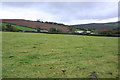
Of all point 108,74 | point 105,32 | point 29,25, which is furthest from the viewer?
point 29,25

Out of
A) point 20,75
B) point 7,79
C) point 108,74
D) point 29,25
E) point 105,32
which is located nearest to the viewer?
point 7,79

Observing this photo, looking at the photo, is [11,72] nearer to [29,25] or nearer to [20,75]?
[20,75]

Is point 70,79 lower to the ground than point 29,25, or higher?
lower

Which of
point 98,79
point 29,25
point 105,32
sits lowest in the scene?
point 98,79

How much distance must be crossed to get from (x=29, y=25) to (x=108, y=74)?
5565cm

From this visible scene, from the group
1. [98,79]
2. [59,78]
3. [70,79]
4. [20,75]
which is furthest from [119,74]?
[20,75]

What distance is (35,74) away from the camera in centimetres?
302

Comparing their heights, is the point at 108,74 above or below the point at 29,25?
below

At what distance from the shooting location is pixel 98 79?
2.78 meters

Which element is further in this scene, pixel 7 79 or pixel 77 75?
pixel 77 75

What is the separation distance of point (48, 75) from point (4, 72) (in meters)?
1.41

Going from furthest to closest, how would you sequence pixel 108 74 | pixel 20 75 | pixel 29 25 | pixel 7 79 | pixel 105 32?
1. pixel 29 25
2. pixel 105 32
3. pixel 108 74
4. pixel 20 75
5. pixel 7 79

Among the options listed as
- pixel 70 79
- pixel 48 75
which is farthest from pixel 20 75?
pixel 70 79

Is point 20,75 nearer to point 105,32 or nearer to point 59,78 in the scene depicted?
point 59,78
